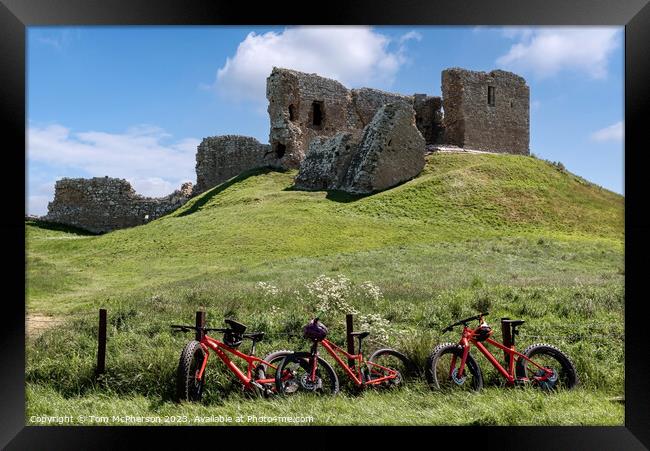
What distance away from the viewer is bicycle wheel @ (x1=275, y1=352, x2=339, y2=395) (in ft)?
20.4

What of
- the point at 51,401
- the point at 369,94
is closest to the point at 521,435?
the point at 51,401

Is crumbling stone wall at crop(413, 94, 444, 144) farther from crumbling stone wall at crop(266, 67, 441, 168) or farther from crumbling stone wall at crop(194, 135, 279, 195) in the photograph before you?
crumbling stone wall at crop(194, 135, 279, 195)

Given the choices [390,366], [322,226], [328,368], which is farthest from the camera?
[322,226]

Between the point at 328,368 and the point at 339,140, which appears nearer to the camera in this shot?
the point at 328,368

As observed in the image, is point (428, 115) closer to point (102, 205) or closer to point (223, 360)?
point (102, 205)

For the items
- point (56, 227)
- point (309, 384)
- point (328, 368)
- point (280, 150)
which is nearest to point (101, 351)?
point (309, 384)

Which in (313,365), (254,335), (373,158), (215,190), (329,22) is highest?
(373,158)

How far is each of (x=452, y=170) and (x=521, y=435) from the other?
1644cm

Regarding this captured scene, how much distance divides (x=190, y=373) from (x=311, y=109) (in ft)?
80.9

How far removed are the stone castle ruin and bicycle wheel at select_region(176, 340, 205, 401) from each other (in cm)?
1474

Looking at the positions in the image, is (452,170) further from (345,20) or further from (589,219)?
(345,20)

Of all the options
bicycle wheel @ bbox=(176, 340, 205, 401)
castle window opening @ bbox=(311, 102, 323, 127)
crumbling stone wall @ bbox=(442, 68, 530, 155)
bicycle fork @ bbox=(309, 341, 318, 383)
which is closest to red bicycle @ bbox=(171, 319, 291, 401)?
bicycle wheel @ bbox=(176, 340, 205, 401)

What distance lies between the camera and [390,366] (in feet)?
22.0

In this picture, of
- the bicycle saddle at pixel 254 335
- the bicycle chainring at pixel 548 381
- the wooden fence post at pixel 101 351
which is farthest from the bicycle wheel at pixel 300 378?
the bicycle chainring at pixel 548 381
